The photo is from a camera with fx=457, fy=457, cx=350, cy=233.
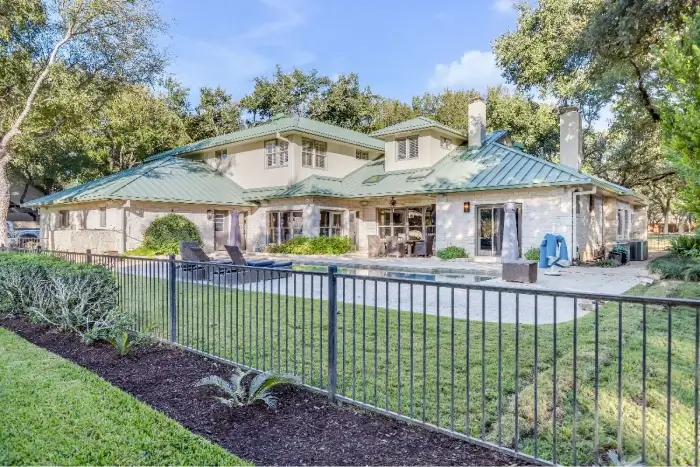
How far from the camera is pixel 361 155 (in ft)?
85.4

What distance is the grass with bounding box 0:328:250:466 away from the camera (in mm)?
2910

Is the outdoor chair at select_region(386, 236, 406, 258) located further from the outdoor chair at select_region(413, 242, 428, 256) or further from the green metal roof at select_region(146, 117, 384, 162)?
the green metal roof at select_region(146, 117, 384, 162)

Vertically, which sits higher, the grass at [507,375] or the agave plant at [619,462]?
the agave plant at [619,462]

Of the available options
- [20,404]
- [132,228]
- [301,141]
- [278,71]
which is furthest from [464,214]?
[278,71]

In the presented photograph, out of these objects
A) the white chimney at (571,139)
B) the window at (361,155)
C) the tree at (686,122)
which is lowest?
the tree at (686,122)

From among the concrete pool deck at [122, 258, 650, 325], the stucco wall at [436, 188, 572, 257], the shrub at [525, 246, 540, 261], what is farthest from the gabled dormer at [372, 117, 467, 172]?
the concrete pool deck at [122, 258, 650, 325]

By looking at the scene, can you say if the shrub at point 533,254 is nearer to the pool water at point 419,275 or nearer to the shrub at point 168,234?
the pool water at point 419,275

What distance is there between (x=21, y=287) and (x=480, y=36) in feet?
90.2

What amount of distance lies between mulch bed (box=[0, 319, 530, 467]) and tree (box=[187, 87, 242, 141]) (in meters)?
33.0

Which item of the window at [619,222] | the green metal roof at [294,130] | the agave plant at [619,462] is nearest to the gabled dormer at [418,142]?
the green metal roof at [294,130]

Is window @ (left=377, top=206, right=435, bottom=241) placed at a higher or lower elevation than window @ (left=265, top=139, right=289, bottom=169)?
lower

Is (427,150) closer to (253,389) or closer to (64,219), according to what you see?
(253,389)

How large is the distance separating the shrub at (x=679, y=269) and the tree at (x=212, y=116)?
30505mm

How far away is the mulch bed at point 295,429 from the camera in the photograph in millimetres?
3150
